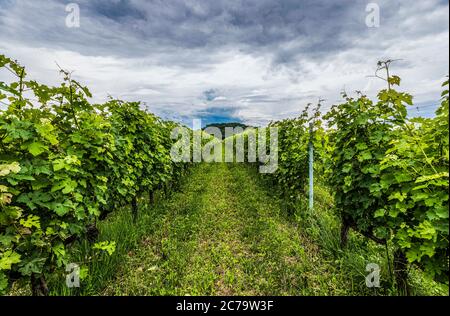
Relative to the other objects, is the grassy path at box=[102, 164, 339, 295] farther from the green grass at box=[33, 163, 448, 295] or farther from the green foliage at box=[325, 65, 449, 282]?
the green foliage at box=[325, 65, 449, 282]

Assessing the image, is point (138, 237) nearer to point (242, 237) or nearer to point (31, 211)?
point (242, 237)

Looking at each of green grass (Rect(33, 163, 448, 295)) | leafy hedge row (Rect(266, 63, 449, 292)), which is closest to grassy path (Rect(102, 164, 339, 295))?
green grass (Rect(33, 163, 448, 295))

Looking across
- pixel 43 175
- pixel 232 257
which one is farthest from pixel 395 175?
pixel 43 175

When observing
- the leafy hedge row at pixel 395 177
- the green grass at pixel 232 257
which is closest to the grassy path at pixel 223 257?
the green grass at pixel 232 257

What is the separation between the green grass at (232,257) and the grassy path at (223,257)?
0.05ft

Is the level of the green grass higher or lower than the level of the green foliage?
lower

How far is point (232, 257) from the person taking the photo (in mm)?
4449

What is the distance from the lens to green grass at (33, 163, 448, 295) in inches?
135

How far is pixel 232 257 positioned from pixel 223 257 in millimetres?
162

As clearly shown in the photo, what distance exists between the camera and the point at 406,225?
2.67 metres

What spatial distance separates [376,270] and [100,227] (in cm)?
459

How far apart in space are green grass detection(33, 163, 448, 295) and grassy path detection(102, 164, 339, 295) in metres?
0.01

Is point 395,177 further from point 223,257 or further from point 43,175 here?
point 43,175

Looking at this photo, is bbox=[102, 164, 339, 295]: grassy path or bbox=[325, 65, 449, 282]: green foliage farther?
bbox=[102, 164, 339, 295]: grassy path
